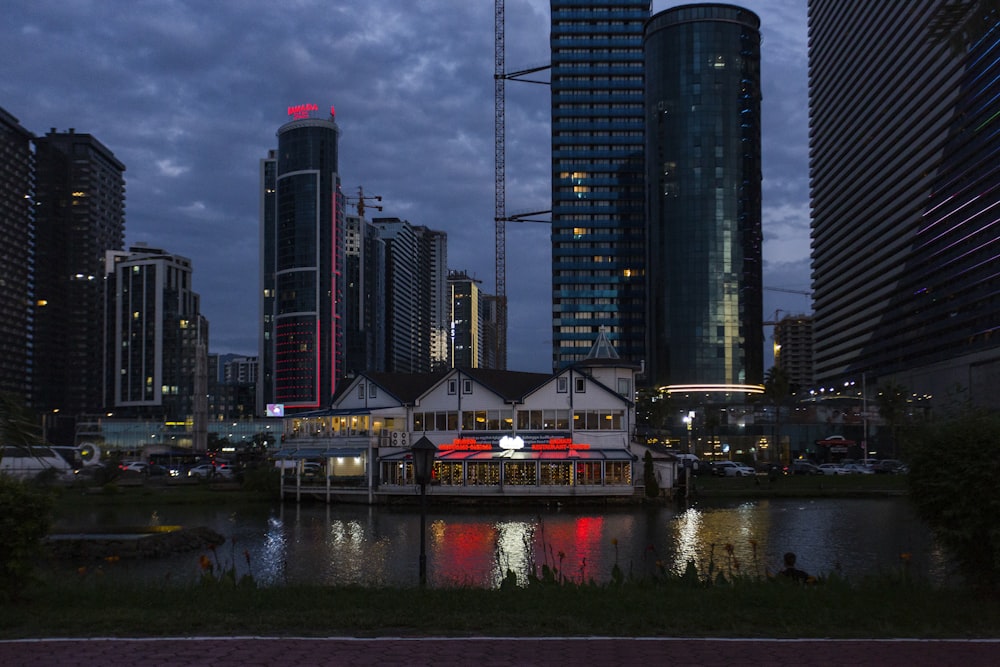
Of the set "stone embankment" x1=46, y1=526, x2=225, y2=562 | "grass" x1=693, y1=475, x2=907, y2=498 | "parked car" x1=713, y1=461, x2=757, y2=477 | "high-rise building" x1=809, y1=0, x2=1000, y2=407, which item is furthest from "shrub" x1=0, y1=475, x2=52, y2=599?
"high-rise building" x1=809, y1=0, x2=1000, y2=407

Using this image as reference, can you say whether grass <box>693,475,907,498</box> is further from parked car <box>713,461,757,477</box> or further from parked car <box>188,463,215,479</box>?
parked car <box>188,463,215,479</box>

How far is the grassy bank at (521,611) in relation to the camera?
A: 15.0 metres

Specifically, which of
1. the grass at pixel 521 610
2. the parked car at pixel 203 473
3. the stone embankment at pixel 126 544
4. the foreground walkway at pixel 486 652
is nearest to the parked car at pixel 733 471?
the parked car at pixel 203 473

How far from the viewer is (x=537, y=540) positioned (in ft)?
149

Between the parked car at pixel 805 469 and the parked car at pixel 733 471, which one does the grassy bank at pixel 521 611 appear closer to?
the parked car at pixel 733 471

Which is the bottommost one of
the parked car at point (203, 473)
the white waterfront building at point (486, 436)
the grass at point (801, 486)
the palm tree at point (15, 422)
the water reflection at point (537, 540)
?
the parked car at point (203, 473)

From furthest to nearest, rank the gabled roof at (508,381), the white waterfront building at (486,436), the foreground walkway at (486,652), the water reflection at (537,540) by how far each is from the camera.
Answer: the gabled roof at (508,381) → the white waterfront building at (486,436) → the water reflection at (537,540) → the foreground walkway at (486,652)

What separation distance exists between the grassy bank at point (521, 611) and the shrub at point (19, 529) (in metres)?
0.56

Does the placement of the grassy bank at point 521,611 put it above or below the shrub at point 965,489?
below

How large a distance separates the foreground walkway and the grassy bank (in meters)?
0.57

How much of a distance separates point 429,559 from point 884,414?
86.0m

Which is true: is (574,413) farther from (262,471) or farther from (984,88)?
(984,88)

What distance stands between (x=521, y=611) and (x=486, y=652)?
3340 mm

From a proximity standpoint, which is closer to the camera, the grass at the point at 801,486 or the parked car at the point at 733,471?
the grass at the point at 801,486
